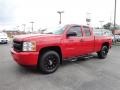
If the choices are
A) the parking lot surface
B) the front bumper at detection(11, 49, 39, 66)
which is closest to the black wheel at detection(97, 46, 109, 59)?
the parking lot surface

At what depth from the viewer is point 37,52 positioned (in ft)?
19.5

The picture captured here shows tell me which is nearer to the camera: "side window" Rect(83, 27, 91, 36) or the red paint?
the red paint

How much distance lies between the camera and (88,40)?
8.03m

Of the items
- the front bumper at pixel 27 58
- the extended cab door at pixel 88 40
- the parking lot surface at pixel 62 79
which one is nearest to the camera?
the parking lot surface at pixel 62 79

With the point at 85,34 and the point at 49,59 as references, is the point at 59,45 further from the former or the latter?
the point at 85,34

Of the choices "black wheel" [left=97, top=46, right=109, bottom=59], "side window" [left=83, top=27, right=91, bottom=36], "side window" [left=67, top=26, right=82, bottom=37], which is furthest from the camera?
"black wheel" [left=97, top=46, right=109, bottom=59]

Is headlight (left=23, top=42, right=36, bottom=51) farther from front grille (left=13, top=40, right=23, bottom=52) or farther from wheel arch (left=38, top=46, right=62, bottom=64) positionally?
wheel arch (left=38, top=46, right=62, bottom=64)

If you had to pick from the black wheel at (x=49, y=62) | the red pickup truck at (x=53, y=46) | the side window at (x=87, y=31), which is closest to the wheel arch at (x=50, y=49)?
the red pickup truck at (x=53, y=46)

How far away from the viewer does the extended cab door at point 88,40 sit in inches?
310

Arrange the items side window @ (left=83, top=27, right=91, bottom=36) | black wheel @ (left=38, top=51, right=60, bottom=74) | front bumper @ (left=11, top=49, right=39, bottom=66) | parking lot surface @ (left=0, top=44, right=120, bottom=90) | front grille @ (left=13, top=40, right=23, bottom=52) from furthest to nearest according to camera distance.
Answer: side window @ (left=83, top=27, right=91, bottom=36) < black wheel @ (left=38, top=51, right=60, bottom=74) < front grille @ (left=13, top=40, right=23, bottom=52) < front bumper @ (left=11, top=49, right=39, bottom=66) < parking lot surface @ (left=0, top=44, right=120, bottom=90)

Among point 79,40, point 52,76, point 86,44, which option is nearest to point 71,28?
point 79,40

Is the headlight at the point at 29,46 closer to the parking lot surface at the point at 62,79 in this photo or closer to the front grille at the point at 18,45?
the front grille at the point at 18,45

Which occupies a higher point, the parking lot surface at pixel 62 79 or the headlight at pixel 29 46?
the headlight at pixel 29 46

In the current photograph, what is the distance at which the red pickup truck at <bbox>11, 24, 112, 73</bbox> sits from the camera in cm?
585
